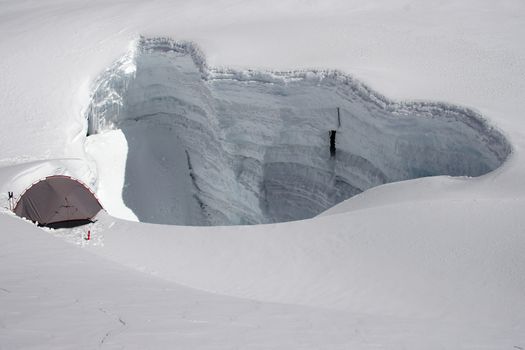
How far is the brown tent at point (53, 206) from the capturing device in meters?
13.1

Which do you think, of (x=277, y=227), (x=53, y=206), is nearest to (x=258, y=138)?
(x=53, y=206)

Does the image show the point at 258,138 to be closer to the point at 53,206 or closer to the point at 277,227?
the point at 53,206

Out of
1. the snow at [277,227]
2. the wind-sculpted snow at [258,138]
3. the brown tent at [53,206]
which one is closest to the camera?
the snow at [277,227]

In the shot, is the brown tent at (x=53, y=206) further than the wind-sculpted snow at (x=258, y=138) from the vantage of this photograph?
Yes

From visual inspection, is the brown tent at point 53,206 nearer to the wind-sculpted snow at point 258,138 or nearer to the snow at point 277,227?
the snow at point 277,227

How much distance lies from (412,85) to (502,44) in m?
2.77

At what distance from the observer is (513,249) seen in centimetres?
870

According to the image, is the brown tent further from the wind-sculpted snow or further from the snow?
the wind-sculpted snow

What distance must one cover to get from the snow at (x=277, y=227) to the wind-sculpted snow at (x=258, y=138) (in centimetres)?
26

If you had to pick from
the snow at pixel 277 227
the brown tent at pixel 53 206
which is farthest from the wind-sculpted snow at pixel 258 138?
the brown tent at pixel 53 206

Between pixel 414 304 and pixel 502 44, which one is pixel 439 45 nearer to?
pixel 502 44

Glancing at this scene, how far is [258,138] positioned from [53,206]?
490 cm

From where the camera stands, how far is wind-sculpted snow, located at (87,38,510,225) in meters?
12.6

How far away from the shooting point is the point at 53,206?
519 inches
